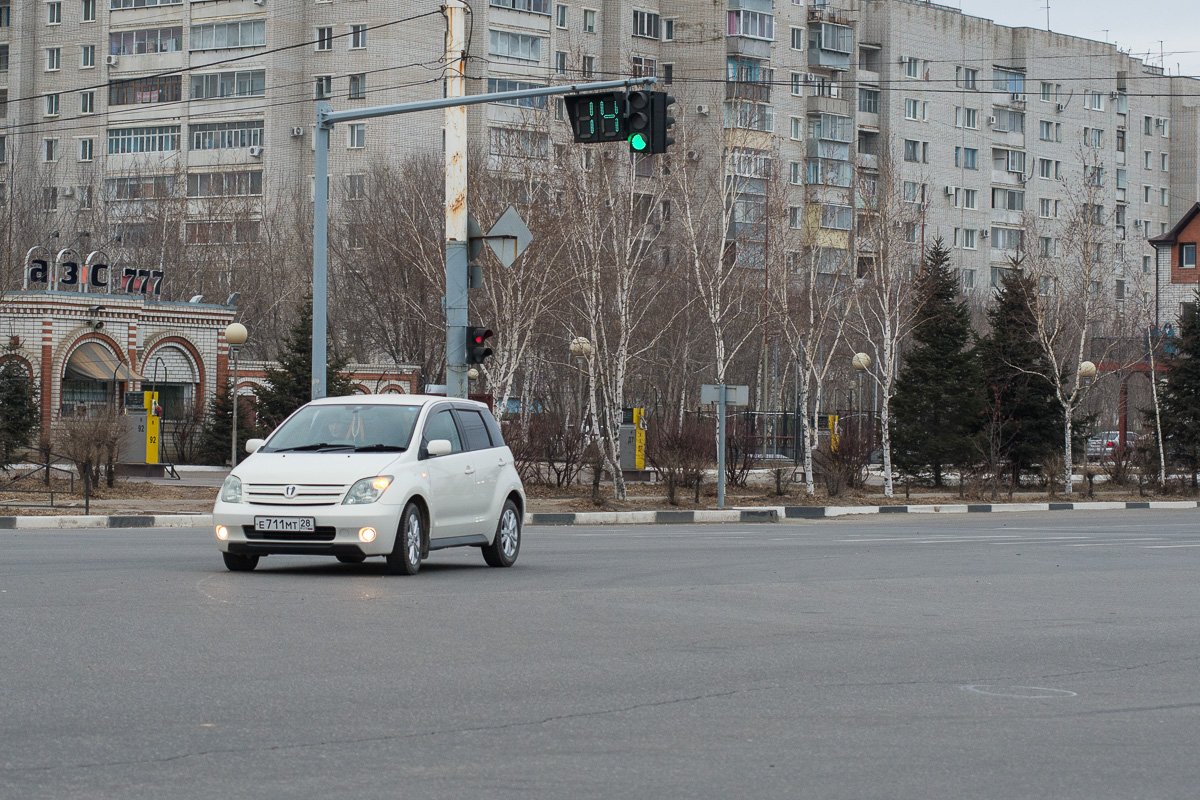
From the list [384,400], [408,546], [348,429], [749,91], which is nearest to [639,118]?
[384,400]

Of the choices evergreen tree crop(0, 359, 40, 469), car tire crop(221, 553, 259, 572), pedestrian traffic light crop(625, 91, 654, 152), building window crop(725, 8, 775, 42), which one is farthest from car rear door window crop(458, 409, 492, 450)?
building window crop(725, 8, 775, 42)

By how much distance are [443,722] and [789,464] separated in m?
44.6

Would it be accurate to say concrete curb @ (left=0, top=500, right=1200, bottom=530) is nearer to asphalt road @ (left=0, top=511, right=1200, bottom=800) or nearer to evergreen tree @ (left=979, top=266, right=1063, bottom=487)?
evergreen tree @ (left=979, top=266, right=1063, bottom=487)

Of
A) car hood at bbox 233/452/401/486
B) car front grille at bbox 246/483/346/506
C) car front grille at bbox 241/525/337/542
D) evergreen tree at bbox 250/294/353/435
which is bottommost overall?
car front grille at bbox 241/525/337/542

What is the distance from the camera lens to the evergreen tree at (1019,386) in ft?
150

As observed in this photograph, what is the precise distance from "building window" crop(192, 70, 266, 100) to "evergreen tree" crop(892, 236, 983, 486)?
156 feet

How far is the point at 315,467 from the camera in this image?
14.7m

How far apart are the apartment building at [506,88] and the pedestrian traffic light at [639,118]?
153ft

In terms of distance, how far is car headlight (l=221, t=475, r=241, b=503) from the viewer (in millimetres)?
14758

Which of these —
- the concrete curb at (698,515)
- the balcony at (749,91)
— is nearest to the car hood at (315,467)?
the concrete curb at (698,515)

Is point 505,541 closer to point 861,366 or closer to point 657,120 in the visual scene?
point 657,120

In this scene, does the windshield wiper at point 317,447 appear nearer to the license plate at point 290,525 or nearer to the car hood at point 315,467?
the car hood at point 315,467

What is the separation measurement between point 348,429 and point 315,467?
933 millimetres

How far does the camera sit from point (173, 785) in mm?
6320
